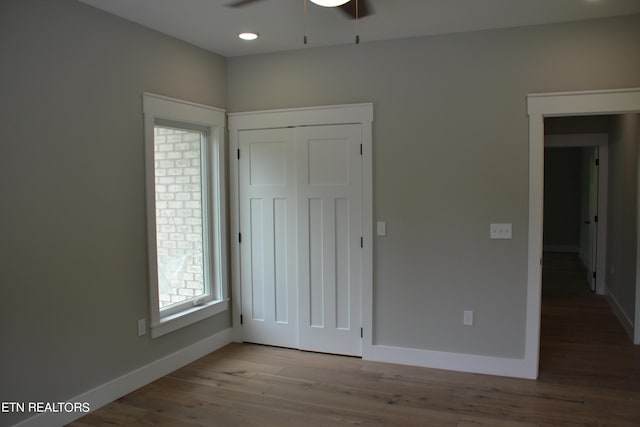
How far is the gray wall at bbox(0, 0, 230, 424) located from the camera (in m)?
2.59

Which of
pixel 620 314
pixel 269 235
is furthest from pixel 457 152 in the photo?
pixel 620 314

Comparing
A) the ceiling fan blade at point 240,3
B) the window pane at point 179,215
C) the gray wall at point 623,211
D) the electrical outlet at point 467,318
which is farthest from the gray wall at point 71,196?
the gray wall at point 623,211

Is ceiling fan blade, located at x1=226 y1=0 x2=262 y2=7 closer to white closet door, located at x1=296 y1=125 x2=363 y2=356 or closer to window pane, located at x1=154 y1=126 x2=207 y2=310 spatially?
window pane, located at x1=154 y1=126 x2=207 y2=310

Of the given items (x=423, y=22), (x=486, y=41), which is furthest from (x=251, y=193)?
(x=486, y=41)

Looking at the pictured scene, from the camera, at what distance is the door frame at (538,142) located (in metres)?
3.36

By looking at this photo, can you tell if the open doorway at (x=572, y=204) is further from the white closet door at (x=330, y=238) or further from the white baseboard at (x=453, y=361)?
the white closet door at (x=330, y=238)

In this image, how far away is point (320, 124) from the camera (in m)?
4.09

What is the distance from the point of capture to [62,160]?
287 centimetres

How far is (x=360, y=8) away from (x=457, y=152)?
1.38 metres

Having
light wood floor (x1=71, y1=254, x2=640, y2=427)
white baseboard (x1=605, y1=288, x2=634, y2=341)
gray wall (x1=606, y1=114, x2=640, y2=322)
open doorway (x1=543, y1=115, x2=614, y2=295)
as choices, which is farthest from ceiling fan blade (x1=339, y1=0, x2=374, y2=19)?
open doorway (x1=543, y1=115, x2=614, y2=295)

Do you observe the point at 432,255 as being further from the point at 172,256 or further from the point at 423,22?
the point at 172,256

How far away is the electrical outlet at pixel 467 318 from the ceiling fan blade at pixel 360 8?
2.38m

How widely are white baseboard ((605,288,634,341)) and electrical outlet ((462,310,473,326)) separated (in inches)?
77.0

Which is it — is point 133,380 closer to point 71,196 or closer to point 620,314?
point 71,196
